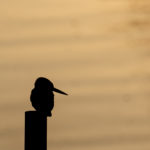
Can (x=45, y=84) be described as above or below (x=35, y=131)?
above

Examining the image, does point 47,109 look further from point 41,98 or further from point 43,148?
point 43,148

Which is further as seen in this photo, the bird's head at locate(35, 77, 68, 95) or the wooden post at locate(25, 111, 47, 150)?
the bird's head at locate(35, 77, 68, 95)

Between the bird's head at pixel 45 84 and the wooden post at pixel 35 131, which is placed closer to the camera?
the wooden post at pixel 35 131

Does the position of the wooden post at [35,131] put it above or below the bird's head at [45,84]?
below

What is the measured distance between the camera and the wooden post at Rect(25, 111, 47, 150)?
3008mm

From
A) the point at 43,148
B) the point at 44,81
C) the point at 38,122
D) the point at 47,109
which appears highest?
the point at 44,81

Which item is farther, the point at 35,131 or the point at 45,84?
the point at 45,84

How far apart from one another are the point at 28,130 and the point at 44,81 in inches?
107

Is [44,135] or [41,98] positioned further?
[41,98]

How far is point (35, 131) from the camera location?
3037mm

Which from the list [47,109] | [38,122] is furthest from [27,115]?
[47,109]

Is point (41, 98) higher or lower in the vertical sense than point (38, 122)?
higher

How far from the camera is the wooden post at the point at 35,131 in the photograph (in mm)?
3008

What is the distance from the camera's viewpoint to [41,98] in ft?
16.4
